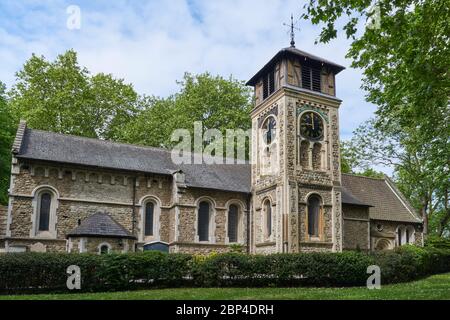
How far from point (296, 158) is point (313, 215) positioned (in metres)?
3.57

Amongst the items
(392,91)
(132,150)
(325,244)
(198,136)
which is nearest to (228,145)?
(198,136)

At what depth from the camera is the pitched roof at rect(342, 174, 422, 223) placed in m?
32.3

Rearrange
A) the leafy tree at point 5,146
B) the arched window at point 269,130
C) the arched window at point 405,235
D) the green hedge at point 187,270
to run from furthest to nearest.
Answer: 1. the leafy tree at point 5,146
2. the arched window at point 405,235
3. the arched window at point 269,130
4. the green hedge at point 187,270

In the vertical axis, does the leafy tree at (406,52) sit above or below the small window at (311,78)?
below

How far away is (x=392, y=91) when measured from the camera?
14.1 metres

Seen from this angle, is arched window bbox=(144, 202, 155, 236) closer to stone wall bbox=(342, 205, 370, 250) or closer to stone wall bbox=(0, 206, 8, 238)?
stone wall bbox=(0, 206, 8, 238)

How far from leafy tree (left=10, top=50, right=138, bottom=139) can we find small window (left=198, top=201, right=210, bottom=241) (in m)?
18.1

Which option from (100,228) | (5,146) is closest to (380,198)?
(100,228)

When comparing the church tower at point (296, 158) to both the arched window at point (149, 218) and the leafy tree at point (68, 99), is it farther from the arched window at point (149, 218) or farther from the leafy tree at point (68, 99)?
the leafy tree at point (68, 99)

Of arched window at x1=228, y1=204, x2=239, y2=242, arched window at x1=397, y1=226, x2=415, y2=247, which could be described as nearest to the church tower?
arched window at x1=228, y1=204, x2=239, y2=242

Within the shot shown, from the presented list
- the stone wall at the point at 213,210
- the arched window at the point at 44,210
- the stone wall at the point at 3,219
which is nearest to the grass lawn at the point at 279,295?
the arched window at the point at 44,210

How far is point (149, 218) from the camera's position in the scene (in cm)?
2594

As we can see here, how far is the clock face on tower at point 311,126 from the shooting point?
2738 cm

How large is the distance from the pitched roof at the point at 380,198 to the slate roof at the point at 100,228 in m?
17.4
